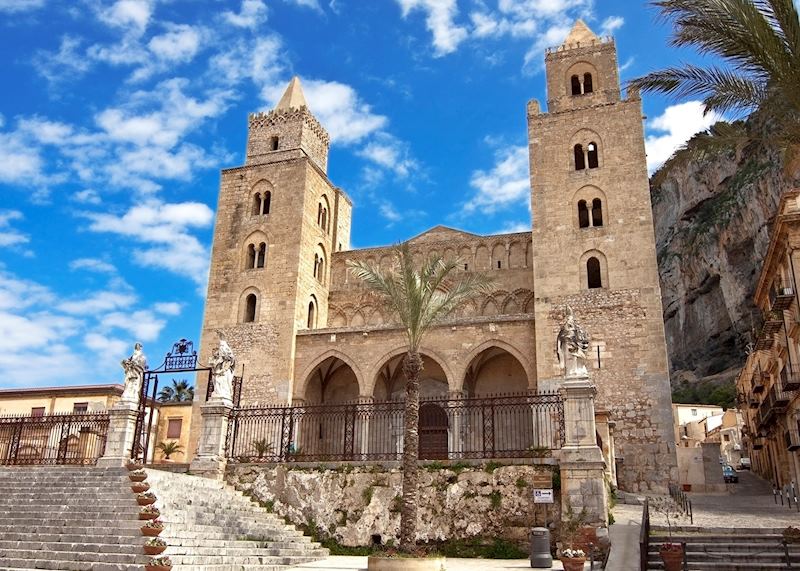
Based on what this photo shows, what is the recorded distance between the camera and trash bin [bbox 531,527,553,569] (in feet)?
37.9

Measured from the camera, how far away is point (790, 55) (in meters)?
8.91

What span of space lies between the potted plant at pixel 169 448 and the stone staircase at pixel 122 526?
14.3 meters

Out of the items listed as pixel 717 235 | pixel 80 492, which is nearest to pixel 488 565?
pixel 80 492

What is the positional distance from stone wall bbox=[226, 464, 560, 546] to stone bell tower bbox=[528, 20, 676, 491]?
26.4 ft

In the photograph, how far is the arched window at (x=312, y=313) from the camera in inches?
1111

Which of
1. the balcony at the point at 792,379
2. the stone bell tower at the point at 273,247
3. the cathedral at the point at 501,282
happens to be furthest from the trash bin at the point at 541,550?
the stone bell tower at the point at 273,247

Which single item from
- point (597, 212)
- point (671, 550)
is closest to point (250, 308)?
point (597, 212)

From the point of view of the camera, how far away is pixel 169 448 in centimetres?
2967

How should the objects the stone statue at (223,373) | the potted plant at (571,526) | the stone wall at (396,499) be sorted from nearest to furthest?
the potted plant at (571,526)
the stone wall at (396,499)
the stone statue at (223,373)

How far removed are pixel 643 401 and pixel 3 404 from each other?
27.6 m

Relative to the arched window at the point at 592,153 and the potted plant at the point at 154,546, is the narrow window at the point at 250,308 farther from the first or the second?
the potted plant at the point at 154,546

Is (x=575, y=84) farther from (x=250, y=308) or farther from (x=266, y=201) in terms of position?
(x=250, y=308)

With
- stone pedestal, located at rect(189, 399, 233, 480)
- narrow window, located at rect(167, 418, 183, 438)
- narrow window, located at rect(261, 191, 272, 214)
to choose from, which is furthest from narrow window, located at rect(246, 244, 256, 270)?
stone pedestal, located at rect(189, 399, 233, 480)

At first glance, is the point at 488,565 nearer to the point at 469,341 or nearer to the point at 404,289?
the point at 404,289
